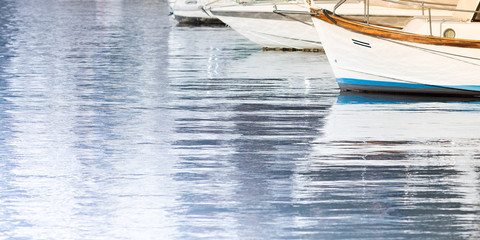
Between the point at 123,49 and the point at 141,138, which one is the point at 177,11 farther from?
the point at 141,138

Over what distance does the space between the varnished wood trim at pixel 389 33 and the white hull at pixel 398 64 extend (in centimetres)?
7

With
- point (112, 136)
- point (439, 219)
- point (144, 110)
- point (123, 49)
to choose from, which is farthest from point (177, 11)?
point (439, 219)

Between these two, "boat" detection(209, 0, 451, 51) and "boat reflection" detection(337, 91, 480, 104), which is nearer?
"boat reflection" detection(337, 91, 480, 104)

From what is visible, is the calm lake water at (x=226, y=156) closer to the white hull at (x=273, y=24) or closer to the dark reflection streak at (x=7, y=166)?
the dark reflection streak at (x=7, y=166)

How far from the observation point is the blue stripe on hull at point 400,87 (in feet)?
43.2

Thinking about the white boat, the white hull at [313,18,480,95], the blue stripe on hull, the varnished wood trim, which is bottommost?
the white boat

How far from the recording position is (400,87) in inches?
532

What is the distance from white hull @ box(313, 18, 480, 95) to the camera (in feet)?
42.4

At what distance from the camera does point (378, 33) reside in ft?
42.5

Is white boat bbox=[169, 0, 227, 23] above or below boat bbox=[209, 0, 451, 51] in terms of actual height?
below

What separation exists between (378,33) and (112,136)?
4542 mm

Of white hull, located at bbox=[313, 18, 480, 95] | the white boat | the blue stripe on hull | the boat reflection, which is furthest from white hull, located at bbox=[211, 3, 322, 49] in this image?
the white boat

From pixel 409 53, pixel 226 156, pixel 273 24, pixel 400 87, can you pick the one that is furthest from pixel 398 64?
pixel 273 24

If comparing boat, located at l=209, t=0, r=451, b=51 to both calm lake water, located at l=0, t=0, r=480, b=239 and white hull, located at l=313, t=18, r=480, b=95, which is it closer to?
calm lake water, located at l=0, t=0, r=480, b=239
